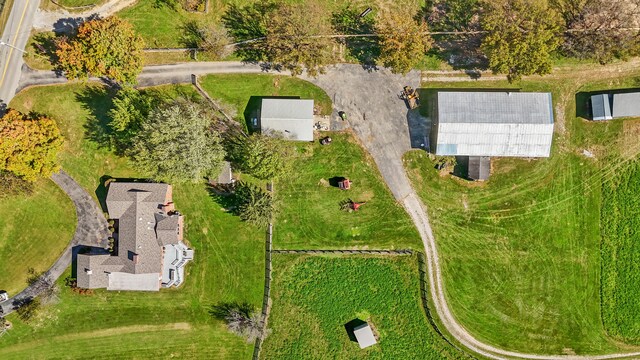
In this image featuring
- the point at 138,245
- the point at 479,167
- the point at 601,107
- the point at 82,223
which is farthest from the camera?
the point at 82,223

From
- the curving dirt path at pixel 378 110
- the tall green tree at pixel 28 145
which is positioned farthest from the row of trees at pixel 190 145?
the tall green tree at pixel 28 145

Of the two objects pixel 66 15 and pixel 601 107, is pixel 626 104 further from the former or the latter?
pixel 66 15


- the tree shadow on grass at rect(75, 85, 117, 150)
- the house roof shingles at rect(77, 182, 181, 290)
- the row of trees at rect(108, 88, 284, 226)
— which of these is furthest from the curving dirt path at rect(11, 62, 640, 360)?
the house roof shingles at rect(77, 182, 181, 290)

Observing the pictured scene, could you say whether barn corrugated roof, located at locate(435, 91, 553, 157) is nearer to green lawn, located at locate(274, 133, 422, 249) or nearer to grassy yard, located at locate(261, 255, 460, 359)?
green lawn, located at locate(274, 133, 422, 249)

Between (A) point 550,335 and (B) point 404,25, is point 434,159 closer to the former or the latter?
(B) point 404,25

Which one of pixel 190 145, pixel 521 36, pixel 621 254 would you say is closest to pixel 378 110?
pixel 521 36

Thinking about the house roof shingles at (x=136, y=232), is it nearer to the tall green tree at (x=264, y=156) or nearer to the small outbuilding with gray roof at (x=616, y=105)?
the tall green tree at (x=264, y=156)
